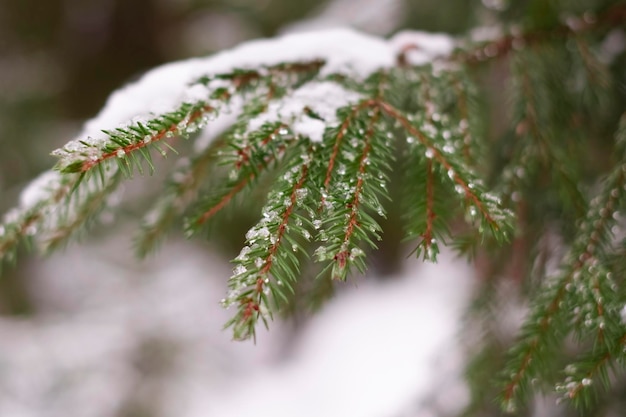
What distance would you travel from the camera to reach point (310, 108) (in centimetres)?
95

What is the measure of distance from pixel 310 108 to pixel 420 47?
48cm

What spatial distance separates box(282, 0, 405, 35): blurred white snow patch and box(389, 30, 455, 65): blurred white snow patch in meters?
1.12

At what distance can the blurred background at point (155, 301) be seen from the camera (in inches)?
119

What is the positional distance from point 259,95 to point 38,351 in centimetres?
282

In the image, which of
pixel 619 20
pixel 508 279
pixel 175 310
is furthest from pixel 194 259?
pixel 619 20

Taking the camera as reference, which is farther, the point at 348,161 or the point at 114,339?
the point at 114,339

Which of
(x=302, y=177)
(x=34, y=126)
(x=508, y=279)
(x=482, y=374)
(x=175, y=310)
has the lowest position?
(x=482, y=374)

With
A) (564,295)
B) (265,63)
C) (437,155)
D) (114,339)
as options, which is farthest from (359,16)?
(114,339)

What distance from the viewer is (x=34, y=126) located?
11.0ft

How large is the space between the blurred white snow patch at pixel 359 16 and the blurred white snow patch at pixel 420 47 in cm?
112

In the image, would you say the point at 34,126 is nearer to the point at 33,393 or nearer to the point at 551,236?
the point at 33,393

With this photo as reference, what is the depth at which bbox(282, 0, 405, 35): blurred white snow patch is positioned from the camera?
2.54 meters

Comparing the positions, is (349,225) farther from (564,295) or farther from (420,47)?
(420,47)

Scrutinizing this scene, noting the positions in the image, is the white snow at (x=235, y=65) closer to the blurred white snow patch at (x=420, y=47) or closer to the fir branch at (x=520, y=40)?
the blurred white snow patch at (x=420, y=47)
